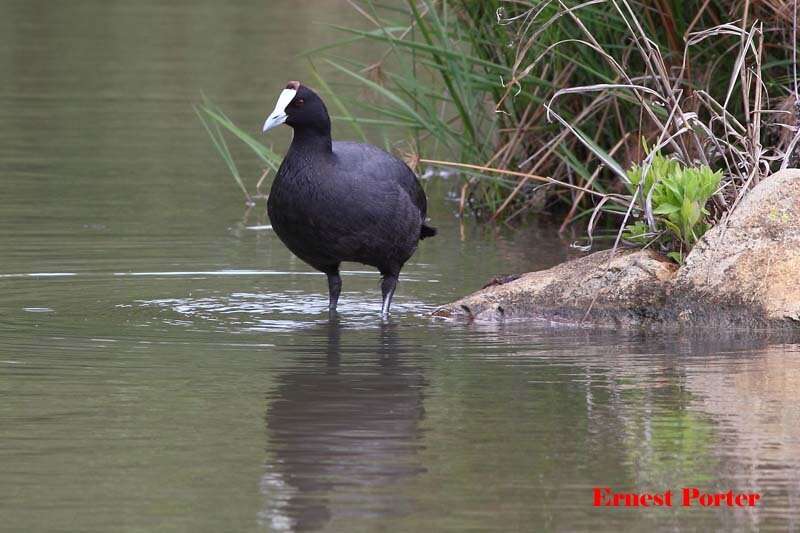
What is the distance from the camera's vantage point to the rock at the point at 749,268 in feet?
26.5

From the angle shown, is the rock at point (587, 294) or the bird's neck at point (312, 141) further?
the bird's neck at point (312, 141)

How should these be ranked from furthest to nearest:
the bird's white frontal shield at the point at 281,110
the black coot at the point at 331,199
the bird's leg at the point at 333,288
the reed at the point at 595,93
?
1. the bird's leg at the point at 333,288
2. the reed at the point at 595,93
3. the black coot at the point at 331,199
4. the bird's white frontal shield at the point at 281,110

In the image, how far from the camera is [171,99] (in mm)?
17922

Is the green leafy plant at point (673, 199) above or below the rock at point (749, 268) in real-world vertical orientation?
above

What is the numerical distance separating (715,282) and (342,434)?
290 cm

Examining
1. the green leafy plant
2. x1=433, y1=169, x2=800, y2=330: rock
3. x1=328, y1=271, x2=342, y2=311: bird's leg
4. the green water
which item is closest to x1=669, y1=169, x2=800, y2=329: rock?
x1=433, y1=169, x2=800, y2=330: rock

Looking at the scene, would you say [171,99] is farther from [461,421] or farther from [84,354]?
[461,421]

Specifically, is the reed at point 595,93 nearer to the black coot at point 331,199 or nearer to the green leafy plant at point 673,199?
the green leafy plant at point 673,199

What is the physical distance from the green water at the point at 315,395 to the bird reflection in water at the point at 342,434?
0.04 feet

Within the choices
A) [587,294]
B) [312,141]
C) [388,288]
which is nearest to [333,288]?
[388,288]

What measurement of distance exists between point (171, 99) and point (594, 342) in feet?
35.6

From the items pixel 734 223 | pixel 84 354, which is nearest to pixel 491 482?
pixel 84 354

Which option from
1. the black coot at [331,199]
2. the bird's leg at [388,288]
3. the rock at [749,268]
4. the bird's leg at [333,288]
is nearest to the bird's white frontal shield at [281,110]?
the black coot at [331,199]

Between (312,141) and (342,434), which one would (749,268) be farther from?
(342,434)
